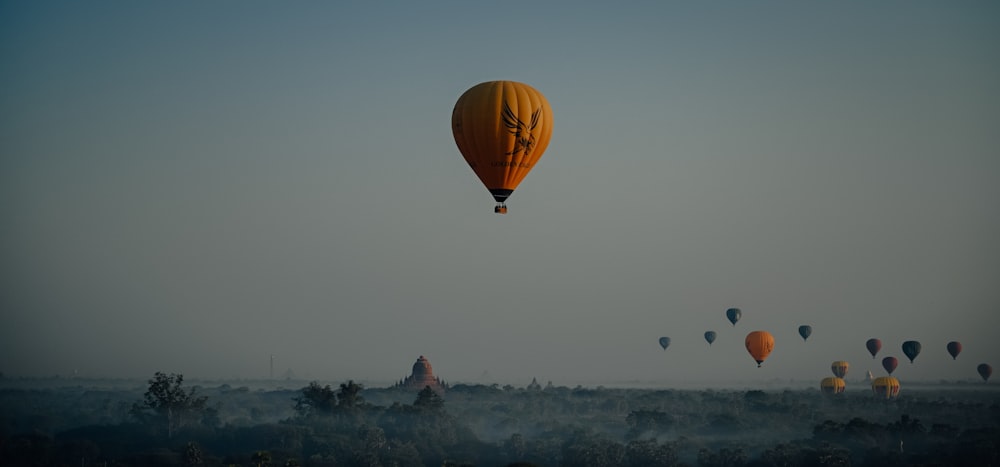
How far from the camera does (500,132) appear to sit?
59.0 metres

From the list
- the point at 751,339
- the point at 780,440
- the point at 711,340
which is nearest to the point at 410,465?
the point at 751,339

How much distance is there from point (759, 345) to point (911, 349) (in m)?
35.1

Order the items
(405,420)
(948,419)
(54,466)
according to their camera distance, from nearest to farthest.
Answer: (54,466)
(405,420)
(948,419)

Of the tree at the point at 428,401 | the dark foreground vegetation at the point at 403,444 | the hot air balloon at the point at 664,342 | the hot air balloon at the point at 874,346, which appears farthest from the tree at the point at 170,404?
the hot air balloon at the point at 874,346

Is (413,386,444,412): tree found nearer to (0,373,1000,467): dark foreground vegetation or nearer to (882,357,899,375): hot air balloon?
(0,373,1000,467): dark foreground vegetation

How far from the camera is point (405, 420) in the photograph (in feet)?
545

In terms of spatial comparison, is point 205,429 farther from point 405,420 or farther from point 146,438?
point 405,420

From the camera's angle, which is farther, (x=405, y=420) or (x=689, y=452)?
(x=405, y=420)

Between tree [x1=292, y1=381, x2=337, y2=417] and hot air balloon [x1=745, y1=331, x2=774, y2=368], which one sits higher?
hot air balloon [x1=745, y1=331, x2=774, y2=368]

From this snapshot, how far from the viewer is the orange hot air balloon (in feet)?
193

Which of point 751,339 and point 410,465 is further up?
point 751,339

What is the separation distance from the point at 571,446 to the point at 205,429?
5169 cm

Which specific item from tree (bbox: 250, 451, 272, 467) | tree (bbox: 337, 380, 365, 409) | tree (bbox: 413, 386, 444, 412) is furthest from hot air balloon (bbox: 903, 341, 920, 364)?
tree (bbox: 250, 451, 272, 467)

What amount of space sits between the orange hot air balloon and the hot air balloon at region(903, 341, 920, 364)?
118m
